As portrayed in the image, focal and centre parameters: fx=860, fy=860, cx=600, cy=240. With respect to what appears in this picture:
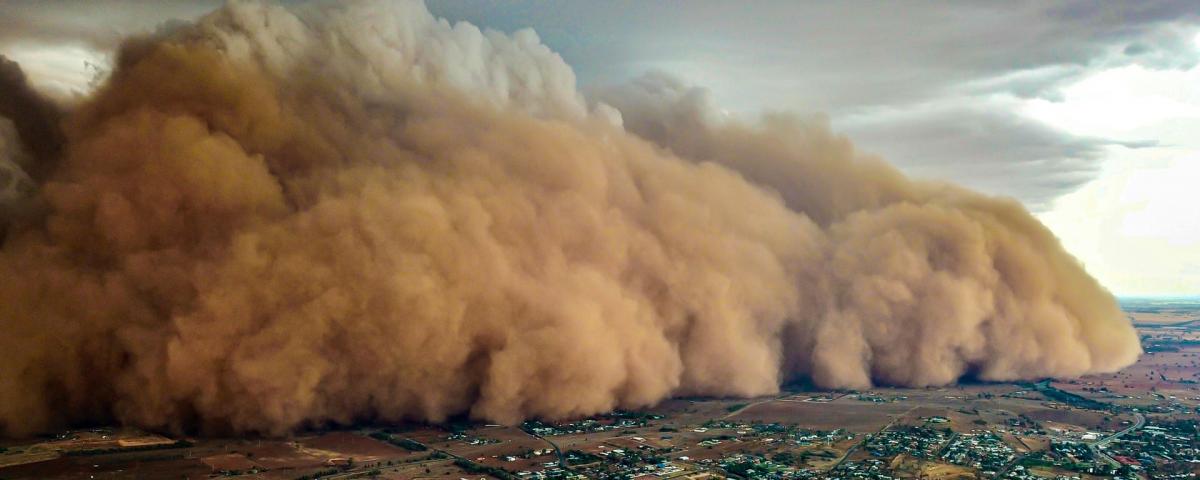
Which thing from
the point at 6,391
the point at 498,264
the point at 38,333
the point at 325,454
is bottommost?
the point at 325,454

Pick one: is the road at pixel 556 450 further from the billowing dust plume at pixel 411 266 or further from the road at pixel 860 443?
the road at pixel 860 443

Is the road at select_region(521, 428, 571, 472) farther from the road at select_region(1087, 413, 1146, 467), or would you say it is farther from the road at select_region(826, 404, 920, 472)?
the road at select_region(1087, 413, 1146, 467)

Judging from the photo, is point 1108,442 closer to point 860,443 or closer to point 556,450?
point 860,443

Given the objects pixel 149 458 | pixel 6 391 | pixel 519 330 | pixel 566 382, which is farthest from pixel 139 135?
pixel 566 382

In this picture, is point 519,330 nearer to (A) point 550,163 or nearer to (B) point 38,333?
(A) point 550,163

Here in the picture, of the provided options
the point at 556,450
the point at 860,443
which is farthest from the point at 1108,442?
the point at 556,450

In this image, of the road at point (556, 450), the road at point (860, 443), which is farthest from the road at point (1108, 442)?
the road at point (556, 450)

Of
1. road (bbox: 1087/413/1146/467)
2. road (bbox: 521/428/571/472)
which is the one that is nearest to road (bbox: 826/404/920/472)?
road (bbox: 1087/413/1146/467)

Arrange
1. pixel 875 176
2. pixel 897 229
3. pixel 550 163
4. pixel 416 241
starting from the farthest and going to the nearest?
pixel 875 176 → pixel 897 229 → pixel 550 163 → pixel 416 241

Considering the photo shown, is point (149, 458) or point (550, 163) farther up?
point (550, 163)
